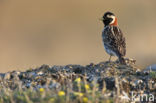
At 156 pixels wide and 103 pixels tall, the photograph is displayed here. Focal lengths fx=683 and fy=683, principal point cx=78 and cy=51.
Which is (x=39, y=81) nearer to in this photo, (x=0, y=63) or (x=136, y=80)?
(x=136, y=80)

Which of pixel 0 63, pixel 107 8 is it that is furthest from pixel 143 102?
pixel 107 8

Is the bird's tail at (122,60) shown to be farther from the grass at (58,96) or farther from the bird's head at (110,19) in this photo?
the grass at (58,96)

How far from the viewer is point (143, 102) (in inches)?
492

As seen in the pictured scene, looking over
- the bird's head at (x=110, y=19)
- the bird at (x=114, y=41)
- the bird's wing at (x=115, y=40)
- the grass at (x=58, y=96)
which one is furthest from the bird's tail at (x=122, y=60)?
the grass at (x=58, y=96)

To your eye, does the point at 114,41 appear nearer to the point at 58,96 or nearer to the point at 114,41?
the point at 114,41

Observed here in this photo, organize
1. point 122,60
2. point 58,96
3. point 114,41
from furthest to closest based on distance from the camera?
1. point 114,41
2. point 122,60
3. point 58,96

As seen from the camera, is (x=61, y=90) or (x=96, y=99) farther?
(x=61, y=90)

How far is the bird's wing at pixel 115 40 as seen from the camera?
16578 mm

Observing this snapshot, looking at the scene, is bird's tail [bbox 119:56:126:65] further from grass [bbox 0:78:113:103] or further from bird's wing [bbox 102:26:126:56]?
grass [bbox 0:78:113:103]

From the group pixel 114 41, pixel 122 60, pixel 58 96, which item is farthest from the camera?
pixel 114 41

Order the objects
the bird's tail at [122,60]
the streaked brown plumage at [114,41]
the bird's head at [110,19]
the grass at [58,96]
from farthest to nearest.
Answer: the bird's head at [110,19] < the streaked brown plumage at [114,41] < the bird's tail at [122,60] < the grass at [58,96]

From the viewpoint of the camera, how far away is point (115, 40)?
16.8 m

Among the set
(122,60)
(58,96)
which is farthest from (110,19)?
(58,96)

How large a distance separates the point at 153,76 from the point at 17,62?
2023cm
